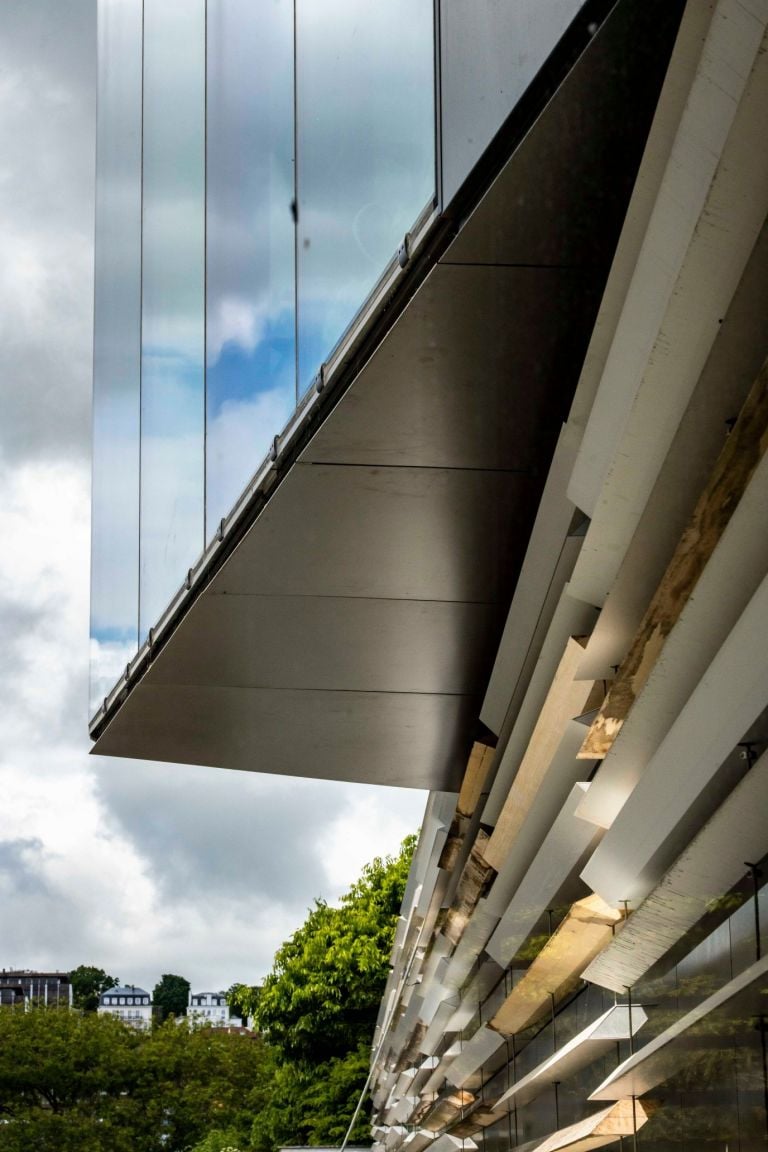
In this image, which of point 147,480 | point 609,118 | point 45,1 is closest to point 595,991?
point 609,118

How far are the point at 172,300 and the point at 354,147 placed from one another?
12.6ft

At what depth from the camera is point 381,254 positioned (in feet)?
13.9

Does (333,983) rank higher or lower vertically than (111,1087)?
higher

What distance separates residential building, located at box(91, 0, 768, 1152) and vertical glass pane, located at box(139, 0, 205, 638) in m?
0.05

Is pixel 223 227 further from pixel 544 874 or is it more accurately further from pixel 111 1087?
pixel 111 1087

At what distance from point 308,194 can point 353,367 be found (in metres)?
1.30

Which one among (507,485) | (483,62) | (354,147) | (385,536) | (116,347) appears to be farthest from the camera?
(116,347)

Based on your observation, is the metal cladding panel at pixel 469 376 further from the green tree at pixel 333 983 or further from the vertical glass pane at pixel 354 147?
the green tree at pixel 333 983

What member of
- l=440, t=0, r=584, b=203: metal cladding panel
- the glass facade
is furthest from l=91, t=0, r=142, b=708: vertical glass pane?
l=440, t=0, r=584, b=203: metal cladding panel

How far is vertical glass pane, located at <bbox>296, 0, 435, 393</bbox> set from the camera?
4.13 m

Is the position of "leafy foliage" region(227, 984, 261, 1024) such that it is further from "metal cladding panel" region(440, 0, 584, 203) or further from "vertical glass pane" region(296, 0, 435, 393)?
"metal cladding panel" region(440, 0, 584, 203)

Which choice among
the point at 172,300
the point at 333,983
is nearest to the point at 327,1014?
the point at 333,983

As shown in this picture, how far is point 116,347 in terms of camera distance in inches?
442

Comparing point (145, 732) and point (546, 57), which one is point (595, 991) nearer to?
point (546, 57)
